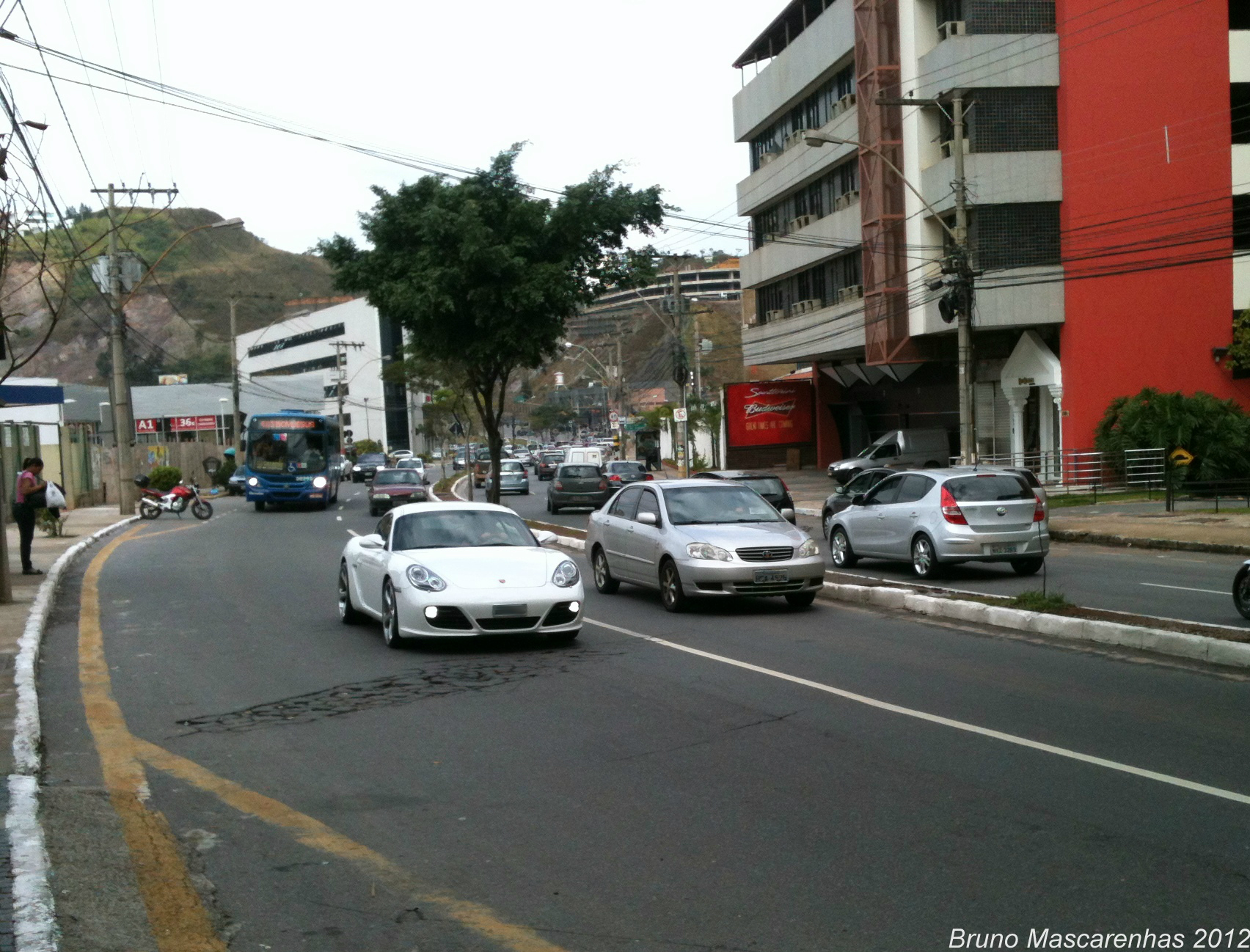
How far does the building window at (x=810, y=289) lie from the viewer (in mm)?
46375

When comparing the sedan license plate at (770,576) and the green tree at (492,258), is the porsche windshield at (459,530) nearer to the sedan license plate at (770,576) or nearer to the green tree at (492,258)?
the sedan license plate at (770,576)

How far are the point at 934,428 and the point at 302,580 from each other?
31.2 metres

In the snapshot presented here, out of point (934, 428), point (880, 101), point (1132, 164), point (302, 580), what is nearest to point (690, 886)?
point (302, 580)

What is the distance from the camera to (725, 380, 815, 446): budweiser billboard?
58.5 meters

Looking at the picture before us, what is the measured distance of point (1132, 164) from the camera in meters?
36.8

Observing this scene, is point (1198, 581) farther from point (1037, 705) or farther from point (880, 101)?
point (880, 101)

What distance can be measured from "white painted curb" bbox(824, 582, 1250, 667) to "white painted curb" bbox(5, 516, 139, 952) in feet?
28.7

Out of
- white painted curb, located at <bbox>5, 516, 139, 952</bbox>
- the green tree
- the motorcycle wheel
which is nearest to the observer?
white painted curb, located at <bbox>5, 516, 139, 952</bbox>

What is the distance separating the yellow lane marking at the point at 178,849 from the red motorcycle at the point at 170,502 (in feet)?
95.9

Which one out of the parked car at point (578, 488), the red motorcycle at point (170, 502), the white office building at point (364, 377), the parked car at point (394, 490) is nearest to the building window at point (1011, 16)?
the parked car at point (578, 488)

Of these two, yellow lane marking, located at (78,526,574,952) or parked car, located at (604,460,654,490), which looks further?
parked car, located at (604,460,654,490)

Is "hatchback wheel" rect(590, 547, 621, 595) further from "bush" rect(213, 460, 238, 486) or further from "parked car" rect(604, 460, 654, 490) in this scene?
"bush" rect(213, 460, 238, 486)

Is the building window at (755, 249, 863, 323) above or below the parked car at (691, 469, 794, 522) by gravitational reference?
above

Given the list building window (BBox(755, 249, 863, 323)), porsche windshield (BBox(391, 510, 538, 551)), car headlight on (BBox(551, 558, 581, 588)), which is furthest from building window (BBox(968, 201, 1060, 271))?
car headlight on (BBox(551, 558, 581, 588))
